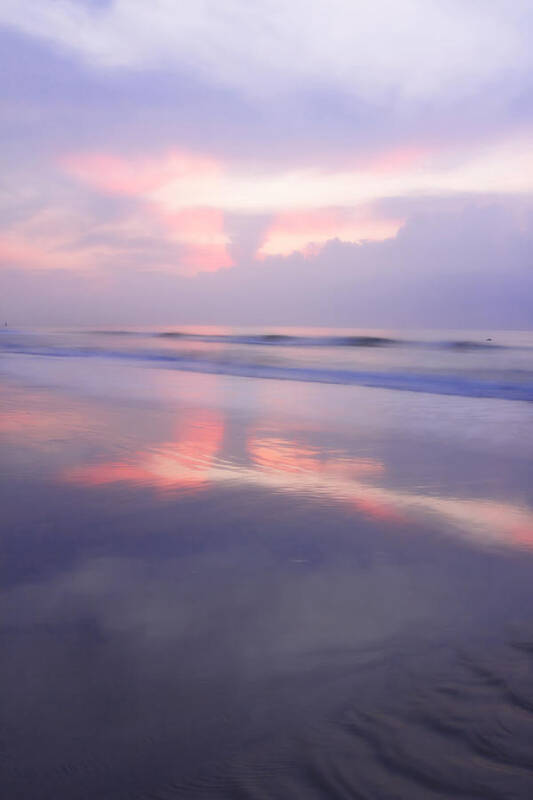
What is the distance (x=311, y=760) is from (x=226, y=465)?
320cm

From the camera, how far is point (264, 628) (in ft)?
7.06

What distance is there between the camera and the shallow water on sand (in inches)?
59.6

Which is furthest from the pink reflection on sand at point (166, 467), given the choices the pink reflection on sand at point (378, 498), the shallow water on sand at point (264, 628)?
the pink reflection on sand at point (378, 498)

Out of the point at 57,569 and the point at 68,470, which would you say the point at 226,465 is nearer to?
the point at 68,470

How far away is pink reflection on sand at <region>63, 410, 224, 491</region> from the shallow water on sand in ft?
0.09

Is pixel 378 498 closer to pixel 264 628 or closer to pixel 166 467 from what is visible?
pixel 166 467

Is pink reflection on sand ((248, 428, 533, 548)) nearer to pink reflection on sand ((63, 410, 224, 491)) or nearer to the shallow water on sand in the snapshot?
the shallow water on sand

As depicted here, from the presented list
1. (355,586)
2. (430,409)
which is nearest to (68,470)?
(355,586)

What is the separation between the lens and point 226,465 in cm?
467

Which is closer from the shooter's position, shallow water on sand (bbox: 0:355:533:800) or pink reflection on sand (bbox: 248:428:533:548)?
shallow water on sand (bbox: 0:355:533:800)

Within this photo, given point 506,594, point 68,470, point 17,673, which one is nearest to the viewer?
point 17,673

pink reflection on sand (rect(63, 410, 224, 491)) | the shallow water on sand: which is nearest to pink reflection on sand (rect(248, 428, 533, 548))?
the shallow water on sand

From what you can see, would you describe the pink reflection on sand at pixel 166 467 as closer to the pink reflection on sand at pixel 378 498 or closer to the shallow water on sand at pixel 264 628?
the shallow water on sand at pixel 264 628

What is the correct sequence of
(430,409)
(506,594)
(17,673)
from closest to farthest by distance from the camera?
(17,673), (506,594), (430,409)
